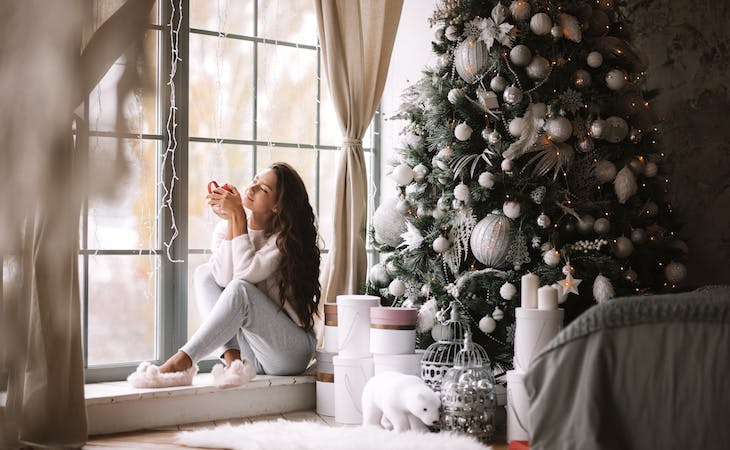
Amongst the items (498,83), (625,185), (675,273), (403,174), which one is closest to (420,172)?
(403,174)

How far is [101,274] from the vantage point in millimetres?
3135

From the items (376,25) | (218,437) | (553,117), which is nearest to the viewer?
(218,437)

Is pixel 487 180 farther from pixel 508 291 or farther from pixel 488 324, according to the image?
pixel 488 324

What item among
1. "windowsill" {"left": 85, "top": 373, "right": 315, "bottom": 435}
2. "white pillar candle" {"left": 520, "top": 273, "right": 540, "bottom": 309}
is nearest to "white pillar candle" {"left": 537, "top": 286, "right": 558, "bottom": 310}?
"white pillar candle" {"left": 520, "top": 273, "right": 540, "bottom": 309}

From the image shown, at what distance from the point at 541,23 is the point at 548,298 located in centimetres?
104

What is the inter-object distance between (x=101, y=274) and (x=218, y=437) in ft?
3.19

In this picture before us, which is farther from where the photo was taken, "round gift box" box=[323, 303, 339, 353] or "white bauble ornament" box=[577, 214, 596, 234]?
"round gift box" box=[323, 303, 339, 353]

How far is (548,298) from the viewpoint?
2.60 metres

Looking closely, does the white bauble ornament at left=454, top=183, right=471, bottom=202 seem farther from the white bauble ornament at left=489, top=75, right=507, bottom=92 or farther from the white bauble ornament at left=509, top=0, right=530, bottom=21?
the white bauble ornament at left=509, top=0, right=530, bottom=21

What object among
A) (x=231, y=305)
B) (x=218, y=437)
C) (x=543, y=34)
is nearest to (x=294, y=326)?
(x=231, y=305)

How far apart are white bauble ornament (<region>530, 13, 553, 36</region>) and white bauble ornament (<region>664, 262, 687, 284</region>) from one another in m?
1.03

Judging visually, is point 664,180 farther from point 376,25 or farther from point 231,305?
point 231,305

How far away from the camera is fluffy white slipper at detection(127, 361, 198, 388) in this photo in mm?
2865

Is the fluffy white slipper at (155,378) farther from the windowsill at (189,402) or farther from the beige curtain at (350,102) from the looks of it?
the beige curtain at (350,102)
